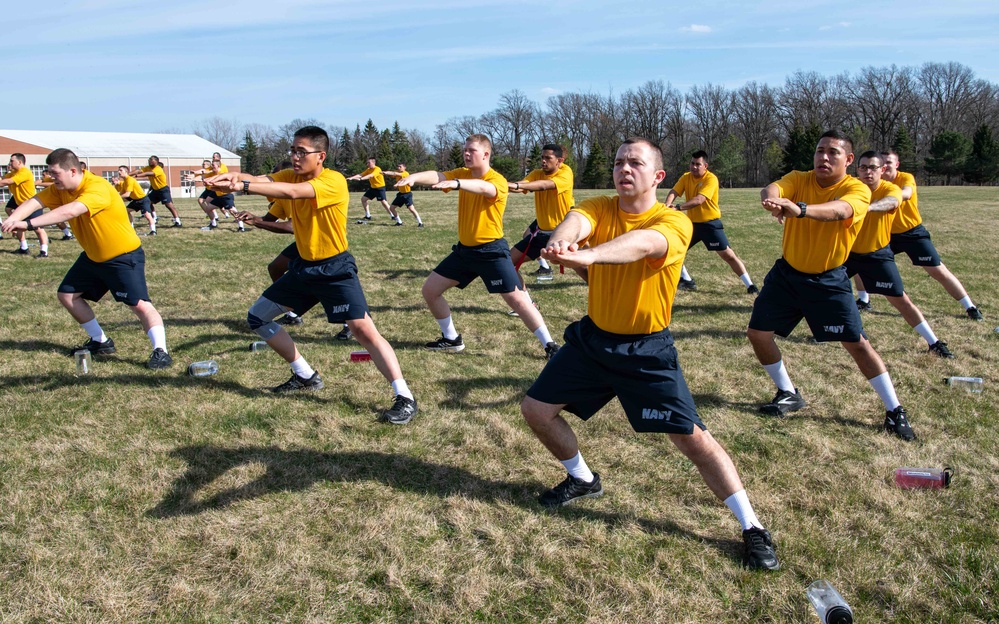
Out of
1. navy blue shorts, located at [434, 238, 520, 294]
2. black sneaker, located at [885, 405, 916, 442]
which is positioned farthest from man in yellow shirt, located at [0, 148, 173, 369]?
black sneaker, located at [885, 405, 916, 442]

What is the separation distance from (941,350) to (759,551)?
5.02 m

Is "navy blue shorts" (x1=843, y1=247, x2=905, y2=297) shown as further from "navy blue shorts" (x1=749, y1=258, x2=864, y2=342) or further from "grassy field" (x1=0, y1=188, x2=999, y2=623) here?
"navy blue shorts" (x1=749, y1=258, x2=864, y2=342)

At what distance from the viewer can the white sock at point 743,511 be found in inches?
141

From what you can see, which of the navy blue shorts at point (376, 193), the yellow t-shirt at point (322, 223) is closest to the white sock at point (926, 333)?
the yellow t-shirt at point (322, 223)

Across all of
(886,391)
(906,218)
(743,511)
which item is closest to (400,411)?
(743,511)

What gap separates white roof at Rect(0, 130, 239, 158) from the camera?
62344mm

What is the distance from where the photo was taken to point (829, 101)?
78.6 metres

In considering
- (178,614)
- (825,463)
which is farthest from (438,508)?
(825,463)

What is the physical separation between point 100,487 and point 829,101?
89440 millimetres

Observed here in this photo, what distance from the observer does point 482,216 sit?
6.85 m

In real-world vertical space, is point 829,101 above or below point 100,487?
above

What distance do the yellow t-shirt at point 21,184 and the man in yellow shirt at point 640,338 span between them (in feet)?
49.0

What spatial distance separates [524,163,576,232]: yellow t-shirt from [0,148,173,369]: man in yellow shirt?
16.1ft

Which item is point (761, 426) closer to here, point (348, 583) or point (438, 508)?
point (438, 508)
